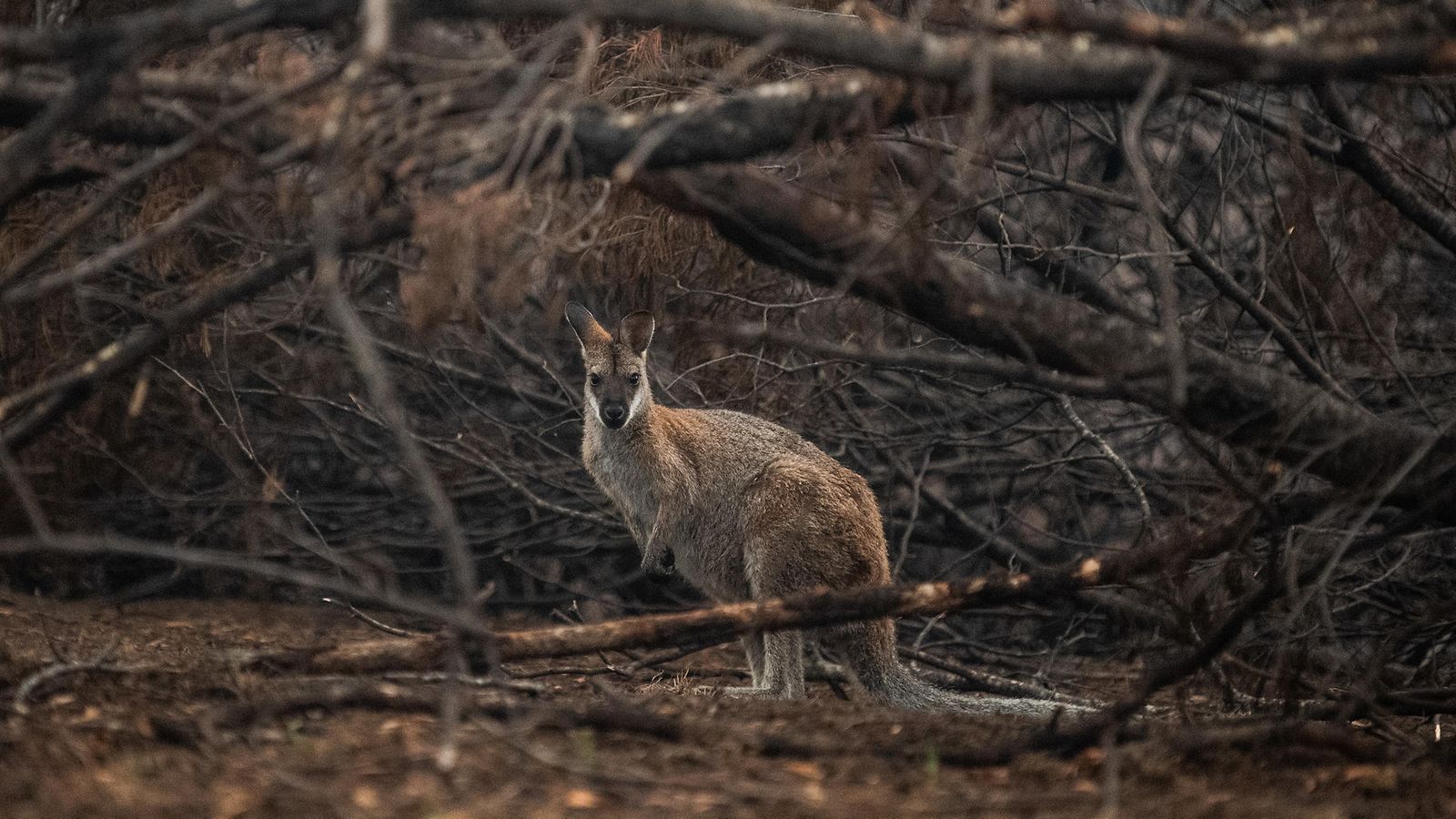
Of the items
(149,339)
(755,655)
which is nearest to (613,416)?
(755,655)

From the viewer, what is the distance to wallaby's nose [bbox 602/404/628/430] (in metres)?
6.41

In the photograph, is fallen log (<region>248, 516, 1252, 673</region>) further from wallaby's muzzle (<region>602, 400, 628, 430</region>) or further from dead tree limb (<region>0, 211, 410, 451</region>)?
wallaby's muzzle (<region>602, 400, 628, 430</region>)

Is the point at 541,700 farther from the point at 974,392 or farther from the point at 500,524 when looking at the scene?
the point at 500,524

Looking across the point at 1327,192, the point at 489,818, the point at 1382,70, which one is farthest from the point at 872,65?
the point at 1327,192

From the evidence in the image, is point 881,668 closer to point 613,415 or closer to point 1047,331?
point 613,415

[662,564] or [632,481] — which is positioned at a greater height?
[632,481]

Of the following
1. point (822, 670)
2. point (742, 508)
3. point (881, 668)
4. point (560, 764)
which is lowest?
point (822, 670)

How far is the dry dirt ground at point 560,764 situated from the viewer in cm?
325

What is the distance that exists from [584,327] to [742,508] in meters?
1.23

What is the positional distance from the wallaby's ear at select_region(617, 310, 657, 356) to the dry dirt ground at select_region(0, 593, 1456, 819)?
206 cm

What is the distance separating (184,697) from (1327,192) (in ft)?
16.1

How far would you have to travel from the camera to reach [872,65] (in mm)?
3451

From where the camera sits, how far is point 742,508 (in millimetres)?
6285

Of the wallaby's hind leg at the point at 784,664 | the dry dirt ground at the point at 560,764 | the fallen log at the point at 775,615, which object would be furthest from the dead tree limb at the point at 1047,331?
the wallaby's hind leg at the point at 784,664
